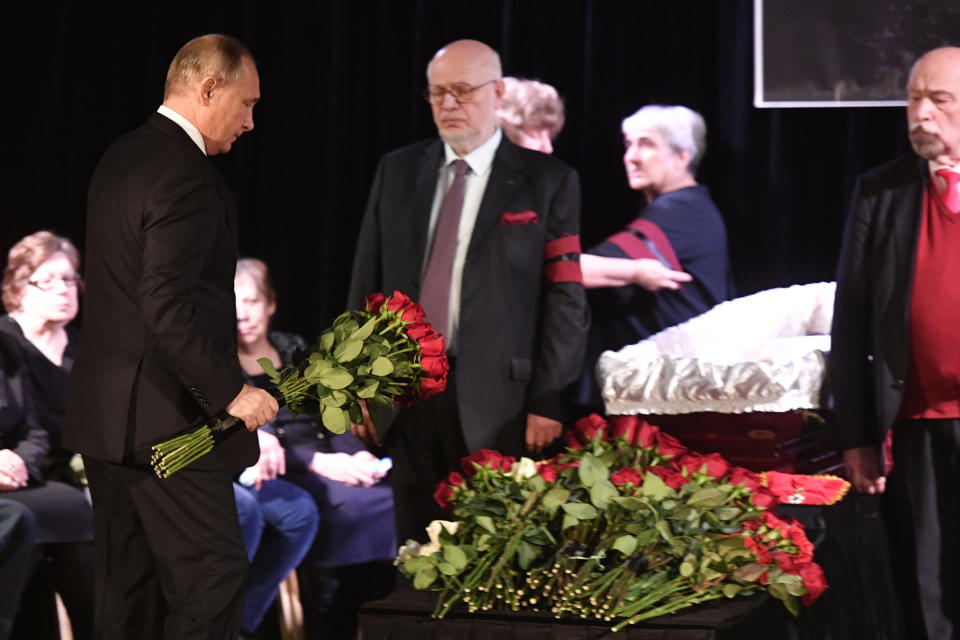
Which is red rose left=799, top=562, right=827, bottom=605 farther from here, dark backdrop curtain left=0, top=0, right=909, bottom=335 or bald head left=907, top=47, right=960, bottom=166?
dark backdrop curtain left=0, top=0, right=909, bottom=335

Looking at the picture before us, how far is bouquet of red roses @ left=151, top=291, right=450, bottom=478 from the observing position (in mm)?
2311

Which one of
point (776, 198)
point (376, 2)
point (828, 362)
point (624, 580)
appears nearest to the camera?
point (624, 580)

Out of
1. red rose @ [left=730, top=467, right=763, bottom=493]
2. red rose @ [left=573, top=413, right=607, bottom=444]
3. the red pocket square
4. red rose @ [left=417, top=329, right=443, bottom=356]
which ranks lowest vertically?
red rose @ [left=730, top=467, right=763, bottom=493]

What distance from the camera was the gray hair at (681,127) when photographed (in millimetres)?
4207

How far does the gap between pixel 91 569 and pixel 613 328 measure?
5.66 ft

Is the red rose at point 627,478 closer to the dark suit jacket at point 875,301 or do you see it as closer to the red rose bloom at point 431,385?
the red rose bloom at point 431,385

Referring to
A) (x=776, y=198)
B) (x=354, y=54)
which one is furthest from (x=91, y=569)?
(x=776, y=198)

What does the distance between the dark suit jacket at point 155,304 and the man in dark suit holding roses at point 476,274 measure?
3.33 feet

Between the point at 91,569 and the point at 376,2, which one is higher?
the point at 376,2

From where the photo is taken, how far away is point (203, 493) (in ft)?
7.65

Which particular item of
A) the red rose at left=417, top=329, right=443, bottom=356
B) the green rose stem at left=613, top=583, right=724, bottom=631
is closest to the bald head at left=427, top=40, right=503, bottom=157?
the red rose at left=417, top=329, right=443, bottom=356

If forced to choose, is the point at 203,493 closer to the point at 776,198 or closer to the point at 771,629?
the point at 771,629

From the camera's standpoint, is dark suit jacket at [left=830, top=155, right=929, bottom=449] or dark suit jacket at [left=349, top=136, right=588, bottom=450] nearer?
dark suit jacket at [left=830, top=155, right=929, bottom=449]

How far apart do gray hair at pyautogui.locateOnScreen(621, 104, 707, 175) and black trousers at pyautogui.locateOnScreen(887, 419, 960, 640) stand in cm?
132
